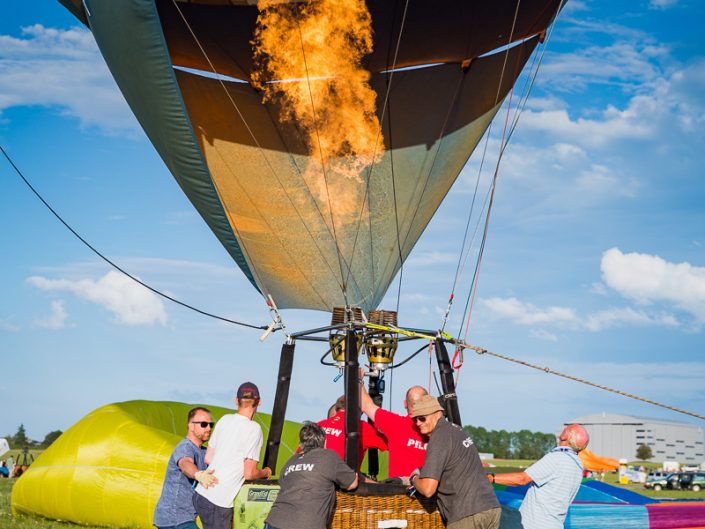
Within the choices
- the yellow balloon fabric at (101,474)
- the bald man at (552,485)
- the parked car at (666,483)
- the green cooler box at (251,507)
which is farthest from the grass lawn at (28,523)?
the parked car at (666,483)

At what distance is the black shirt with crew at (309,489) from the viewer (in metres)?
4.07

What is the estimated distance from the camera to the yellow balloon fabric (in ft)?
26.2

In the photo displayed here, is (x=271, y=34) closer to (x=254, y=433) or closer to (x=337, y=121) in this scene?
(x=337, y=121)

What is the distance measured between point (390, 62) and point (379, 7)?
29.5 inches

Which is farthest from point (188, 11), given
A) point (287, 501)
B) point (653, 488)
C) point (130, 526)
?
point (653, 488)

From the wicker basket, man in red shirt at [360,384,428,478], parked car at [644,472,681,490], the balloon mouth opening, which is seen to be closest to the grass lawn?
the balloon mouth opening

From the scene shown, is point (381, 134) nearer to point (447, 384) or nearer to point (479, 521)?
point (447, 384)

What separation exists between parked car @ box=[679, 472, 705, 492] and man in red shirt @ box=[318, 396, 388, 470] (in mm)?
24271

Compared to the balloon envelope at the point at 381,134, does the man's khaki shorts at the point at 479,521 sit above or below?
below

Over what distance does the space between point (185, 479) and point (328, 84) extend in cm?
503

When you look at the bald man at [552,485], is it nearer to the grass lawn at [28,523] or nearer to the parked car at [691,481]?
the grass lawn at [28,523]

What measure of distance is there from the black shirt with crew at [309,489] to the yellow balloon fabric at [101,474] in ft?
13.5

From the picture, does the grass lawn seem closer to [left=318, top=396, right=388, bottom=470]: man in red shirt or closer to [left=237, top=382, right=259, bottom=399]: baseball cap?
[left=318, top=396, right=388, bottom=470]: man in red shirt

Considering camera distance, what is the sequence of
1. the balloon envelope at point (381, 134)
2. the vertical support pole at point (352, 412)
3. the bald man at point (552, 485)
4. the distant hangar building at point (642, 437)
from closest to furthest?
1. the bald man at point (552, 485)
2. the vertical support pole at point (352, 412)
3. the balloon envelope at point (381, 134)
4. the distant hangar building at point (642, 437)
